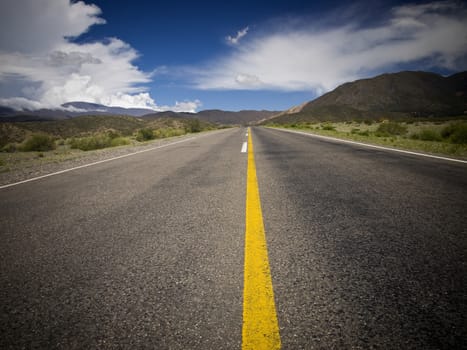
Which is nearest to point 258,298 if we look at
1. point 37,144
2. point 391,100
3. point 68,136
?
point 37,144

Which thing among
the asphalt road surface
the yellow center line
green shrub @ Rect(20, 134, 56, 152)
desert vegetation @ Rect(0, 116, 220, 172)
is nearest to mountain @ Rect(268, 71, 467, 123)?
desert vegetation @ Rect(0, 116, 220, 172)

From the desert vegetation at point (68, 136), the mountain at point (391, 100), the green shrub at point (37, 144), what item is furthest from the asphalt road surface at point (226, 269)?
the mountain at point (391, 100)

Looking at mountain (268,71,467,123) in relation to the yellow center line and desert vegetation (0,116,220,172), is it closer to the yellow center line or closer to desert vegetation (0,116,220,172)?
desert vegetation (0,116,220,172)

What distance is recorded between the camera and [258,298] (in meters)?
1.40

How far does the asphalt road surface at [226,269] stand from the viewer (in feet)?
3.94

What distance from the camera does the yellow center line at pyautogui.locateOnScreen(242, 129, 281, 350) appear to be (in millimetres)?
1131

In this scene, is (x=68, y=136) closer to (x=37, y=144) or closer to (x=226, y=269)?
(x=37, y=144)

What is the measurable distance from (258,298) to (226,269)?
0.37 m

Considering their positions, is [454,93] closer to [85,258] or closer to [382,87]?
[382,87]

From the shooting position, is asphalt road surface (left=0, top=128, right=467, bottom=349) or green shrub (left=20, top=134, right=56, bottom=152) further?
green shrub (left=20, top=134, right=56, bottom=152)

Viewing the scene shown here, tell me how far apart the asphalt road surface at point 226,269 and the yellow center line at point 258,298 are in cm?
4

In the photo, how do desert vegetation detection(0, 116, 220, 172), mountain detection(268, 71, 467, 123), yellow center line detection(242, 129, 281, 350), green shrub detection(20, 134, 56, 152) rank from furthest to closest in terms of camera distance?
mountain detection(268, 71, 467, 123), green shrub detection(20, 134, 56, 152), desert vegetation detection(0, 116, 220, 172), yellow center line detection(242, 129, 281, 350)

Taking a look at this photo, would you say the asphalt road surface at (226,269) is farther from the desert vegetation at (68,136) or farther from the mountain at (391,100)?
the mountain at (391,100)

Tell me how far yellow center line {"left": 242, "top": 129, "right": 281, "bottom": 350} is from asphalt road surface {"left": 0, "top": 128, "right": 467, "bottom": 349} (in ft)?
0.14
